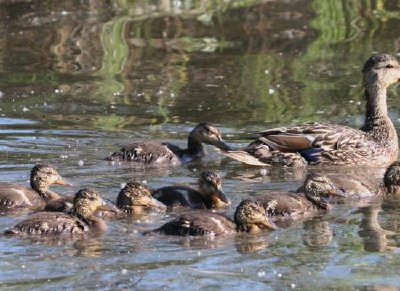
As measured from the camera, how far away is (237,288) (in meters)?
7.50

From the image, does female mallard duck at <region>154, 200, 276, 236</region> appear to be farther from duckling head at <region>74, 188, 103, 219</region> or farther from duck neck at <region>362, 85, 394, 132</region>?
duck neck at <region>362, 85, 394, 132</region>

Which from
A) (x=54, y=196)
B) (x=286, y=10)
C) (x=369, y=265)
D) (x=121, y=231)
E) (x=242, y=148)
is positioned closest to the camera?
(x=369, y=265)

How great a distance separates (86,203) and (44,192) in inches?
38.9

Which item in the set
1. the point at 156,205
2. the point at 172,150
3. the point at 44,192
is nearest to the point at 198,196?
the point at 156,205

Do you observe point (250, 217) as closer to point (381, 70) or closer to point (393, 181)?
point (393, 181)

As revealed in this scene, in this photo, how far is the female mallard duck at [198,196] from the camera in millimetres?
9875

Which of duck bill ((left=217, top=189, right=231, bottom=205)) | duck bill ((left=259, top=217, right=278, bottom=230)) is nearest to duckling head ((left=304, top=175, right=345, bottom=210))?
duck bill ((left=217, top=189, right=231, bottom=205))

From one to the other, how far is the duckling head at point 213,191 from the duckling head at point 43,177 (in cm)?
123

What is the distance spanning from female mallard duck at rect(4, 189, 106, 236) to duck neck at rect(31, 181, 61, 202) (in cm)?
84

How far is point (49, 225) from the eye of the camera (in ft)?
29.0

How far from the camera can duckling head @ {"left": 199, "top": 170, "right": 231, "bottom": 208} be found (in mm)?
9867

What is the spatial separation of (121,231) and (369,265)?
6.44 ft

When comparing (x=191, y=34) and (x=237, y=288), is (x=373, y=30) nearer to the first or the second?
(x=191, y=34)

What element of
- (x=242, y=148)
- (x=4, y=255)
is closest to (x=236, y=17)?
(x=242, y=148)
